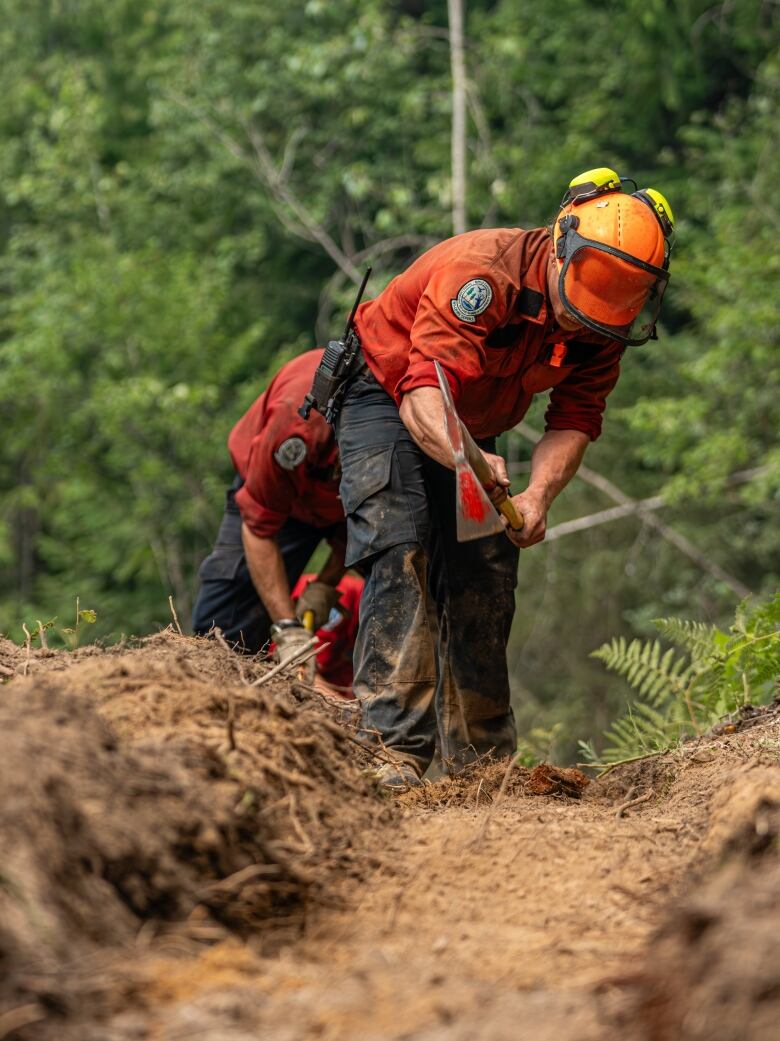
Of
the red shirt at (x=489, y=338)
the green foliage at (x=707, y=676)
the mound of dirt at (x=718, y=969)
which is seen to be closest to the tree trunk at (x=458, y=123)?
the green foliage at (x=707, y=676)

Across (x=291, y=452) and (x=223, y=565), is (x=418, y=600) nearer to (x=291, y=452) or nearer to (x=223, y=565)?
(x=291, y=452)

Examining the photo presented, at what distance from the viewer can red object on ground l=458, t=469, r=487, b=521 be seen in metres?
4.90

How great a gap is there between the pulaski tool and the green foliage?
123 centimetres

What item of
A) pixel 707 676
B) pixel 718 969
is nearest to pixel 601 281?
pixel 707 676

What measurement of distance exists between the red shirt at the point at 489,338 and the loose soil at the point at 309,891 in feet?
A: 5.04

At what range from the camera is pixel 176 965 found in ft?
8.34

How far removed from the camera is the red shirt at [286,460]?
6555 millimetres

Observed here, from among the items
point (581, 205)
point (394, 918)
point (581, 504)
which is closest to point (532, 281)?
point (581, 205)

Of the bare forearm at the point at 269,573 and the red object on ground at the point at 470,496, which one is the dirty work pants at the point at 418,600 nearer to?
the red object on ground at the point at 470,496

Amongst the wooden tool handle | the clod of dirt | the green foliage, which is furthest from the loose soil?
the green foliage

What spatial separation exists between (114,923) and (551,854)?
1.26 metres

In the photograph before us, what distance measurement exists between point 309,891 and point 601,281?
9.39 ft

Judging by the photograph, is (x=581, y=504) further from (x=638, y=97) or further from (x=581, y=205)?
(x=581, y=205)

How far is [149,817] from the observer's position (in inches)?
109
